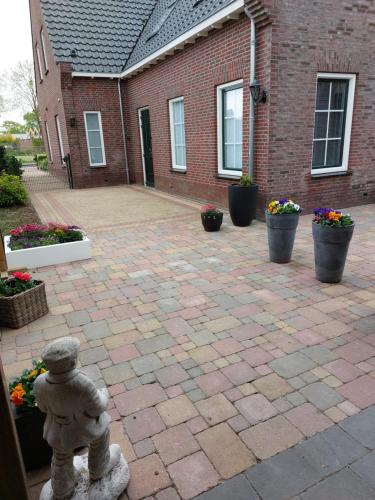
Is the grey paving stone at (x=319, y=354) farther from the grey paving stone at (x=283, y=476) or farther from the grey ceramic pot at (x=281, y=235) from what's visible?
the grey ceramic pot at (x=281, y=235)

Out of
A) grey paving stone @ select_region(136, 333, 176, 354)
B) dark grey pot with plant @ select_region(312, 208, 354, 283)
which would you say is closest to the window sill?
dark grey pot with plant @ select_region(312, 208, 354, 283)

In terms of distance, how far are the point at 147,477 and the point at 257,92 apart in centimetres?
617

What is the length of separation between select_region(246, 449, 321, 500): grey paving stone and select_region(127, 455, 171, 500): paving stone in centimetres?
44

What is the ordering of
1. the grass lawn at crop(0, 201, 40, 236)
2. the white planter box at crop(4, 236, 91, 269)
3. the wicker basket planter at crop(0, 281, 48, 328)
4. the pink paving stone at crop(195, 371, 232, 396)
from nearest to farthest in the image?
the pink paving stone at crop(195, 371, 232, 396) → the wicker basket planter at crop(0, 281, 48, 328) → the white planter box at crop(4, 236, 91, 269) → the grass lawn at crop(0, 201, 40, 236)

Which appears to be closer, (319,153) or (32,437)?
(32,437)

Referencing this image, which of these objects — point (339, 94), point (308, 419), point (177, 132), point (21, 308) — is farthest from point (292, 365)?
point (177, 132)

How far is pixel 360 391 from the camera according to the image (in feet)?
7.95

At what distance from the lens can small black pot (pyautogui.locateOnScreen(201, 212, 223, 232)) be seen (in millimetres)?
6352

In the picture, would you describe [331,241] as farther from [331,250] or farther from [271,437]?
[271,437]

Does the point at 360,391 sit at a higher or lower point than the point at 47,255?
lower

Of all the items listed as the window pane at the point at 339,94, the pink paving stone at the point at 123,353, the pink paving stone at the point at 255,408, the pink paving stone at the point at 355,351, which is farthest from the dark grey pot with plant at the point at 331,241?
the window pane at the point at 339,94

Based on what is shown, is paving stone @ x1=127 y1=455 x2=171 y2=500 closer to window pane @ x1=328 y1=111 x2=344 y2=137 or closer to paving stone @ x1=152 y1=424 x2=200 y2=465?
paving stone @ x1=152 y1=424 x2=200 y2=465

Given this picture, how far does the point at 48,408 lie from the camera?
Result: 150cm

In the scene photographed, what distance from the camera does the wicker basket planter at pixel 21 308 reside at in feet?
10.9
